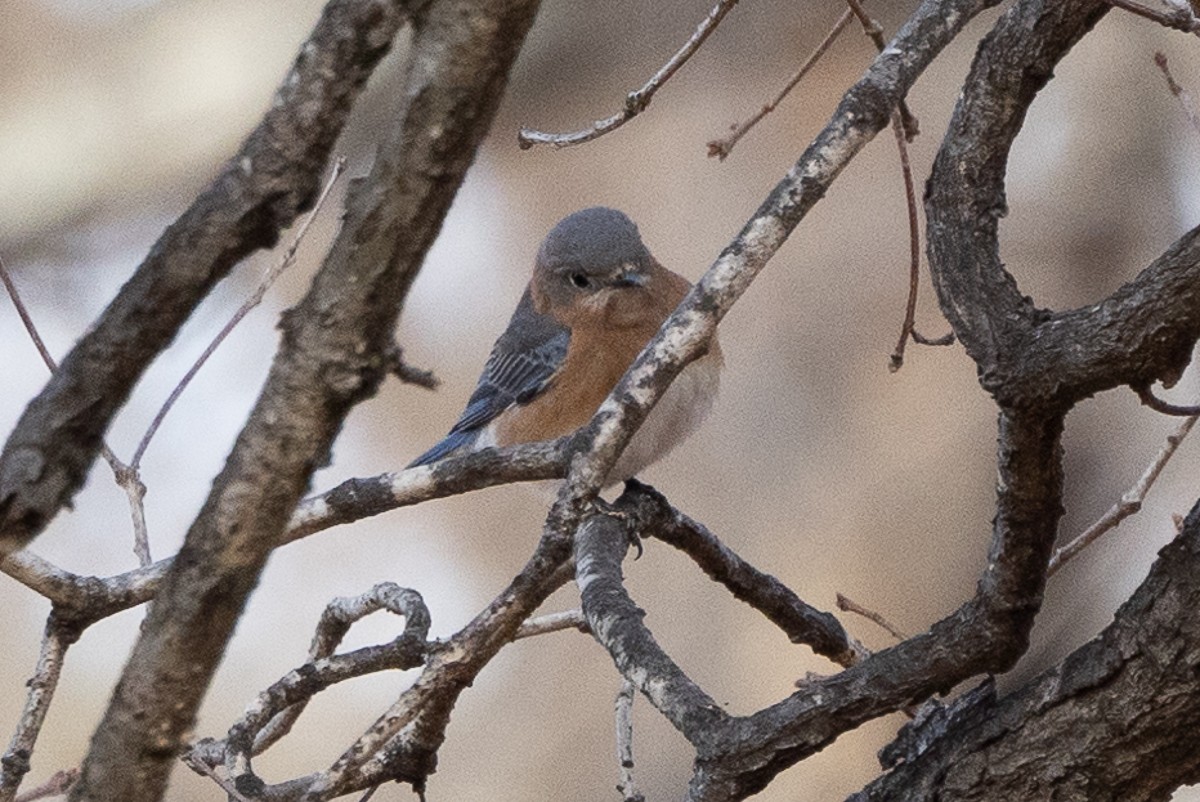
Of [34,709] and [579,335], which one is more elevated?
[579,335]

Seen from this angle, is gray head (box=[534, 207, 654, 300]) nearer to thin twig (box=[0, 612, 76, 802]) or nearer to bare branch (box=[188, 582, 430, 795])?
bare branch (box=[188, 582, 430, 795])

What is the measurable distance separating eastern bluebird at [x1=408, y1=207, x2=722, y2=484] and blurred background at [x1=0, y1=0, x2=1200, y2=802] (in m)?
0.98

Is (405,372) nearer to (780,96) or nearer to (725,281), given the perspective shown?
(725,281)

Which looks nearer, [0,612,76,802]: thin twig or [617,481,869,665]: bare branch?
[0,612,76,802]: thin twig

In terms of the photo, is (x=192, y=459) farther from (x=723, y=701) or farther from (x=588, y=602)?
(x=588, y=602)

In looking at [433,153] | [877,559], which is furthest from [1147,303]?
[877,559]

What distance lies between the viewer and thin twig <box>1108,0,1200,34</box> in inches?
66.4

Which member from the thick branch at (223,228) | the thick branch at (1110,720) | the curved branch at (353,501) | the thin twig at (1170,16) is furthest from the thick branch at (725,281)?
the thick branch at (223,228)

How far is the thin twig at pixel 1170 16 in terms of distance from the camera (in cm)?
169

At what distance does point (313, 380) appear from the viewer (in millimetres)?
887

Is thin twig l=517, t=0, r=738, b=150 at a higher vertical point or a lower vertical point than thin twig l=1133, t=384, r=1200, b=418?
higher

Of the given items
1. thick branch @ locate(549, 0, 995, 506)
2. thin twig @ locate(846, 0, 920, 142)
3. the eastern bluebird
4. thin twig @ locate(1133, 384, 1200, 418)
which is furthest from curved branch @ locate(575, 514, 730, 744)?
the eastern bluebird

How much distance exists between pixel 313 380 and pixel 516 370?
96.1 inches

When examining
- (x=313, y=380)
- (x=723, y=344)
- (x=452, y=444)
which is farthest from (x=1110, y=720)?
(x=723, y=344)
